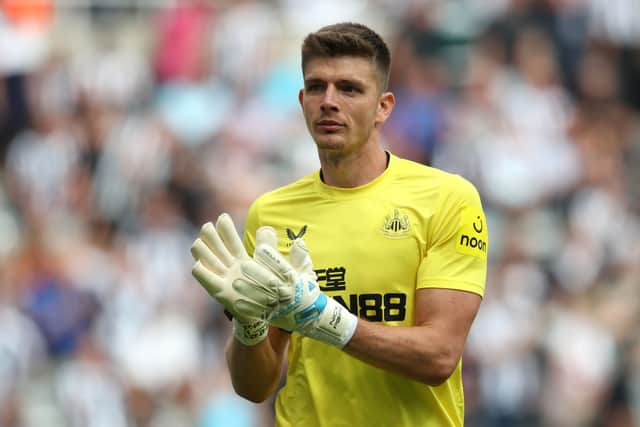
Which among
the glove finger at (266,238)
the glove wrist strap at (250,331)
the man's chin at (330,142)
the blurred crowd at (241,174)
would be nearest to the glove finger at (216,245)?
the glove finger at (266,238)

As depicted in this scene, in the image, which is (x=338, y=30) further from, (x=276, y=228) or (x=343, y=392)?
(x=343, y=392)

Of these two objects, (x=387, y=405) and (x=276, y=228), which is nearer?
(x=387, y=405)

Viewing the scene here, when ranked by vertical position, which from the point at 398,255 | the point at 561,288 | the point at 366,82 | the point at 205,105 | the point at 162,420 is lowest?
the point at 162,420

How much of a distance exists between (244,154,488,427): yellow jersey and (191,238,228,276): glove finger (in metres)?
0.56

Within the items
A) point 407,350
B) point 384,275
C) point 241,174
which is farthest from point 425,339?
point 241,174

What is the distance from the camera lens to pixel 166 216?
12.5 meters

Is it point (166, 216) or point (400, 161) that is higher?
point (400, 161)

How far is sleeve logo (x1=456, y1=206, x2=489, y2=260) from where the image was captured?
5145mm

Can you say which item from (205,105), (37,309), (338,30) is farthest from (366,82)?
(205,105)

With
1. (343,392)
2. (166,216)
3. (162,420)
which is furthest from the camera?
(166,216)

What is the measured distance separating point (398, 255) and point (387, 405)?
555 millimetres

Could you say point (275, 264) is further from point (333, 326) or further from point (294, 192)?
point (294, 192)

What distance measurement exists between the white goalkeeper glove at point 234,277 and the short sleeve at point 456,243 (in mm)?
680

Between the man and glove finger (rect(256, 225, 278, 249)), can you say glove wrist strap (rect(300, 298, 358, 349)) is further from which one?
glove finger (rect(256, 225, 278, 249))
